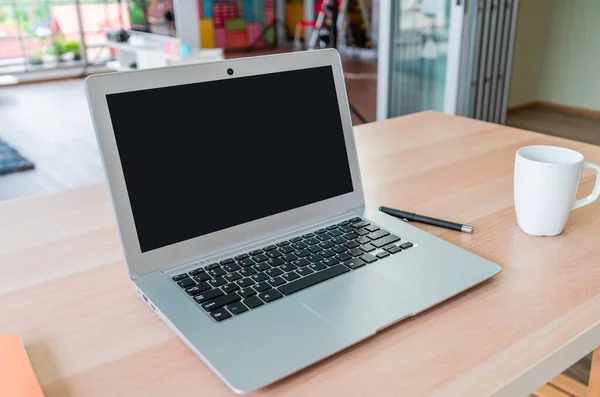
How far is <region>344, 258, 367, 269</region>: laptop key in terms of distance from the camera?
0.68 meters

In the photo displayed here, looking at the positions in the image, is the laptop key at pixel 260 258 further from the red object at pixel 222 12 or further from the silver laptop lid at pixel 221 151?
the red object at pixel 222 12

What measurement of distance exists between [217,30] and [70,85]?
270 centimetres

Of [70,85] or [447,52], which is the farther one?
[70,85]

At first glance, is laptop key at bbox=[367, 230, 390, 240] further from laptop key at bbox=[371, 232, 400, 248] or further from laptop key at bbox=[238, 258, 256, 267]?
laptop key at bbox=[238, 258, 256, 267]

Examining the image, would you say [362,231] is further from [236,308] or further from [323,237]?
[236,308]

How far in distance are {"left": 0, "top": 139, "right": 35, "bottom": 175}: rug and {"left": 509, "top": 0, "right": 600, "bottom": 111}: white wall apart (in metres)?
3.57

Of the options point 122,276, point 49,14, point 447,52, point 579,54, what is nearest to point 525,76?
point 579,54

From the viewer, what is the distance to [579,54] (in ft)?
14.0

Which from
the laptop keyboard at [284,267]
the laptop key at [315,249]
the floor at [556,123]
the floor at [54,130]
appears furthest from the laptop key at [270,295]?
the floor at [556,123]

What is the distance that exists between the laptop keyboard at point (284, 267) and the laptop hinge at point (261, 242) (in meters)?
0.01

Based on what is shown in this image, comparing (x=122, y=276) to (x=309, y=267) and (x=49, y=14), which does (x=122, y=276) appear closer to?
(x=309, y=267)

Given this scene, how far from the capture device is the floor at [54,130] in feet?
10.5

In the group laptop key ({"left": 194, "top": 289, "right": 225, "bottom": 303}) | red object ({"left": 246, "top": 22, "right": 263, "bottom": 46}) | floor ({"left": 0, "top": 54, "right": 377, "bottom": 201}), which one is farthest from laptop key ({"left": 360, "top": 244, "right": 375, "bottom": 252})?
red object ({"left": 246, "top": 22, "right": 263, "bottom": 46})

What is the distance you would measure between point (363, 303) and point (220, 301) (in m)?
0.15
